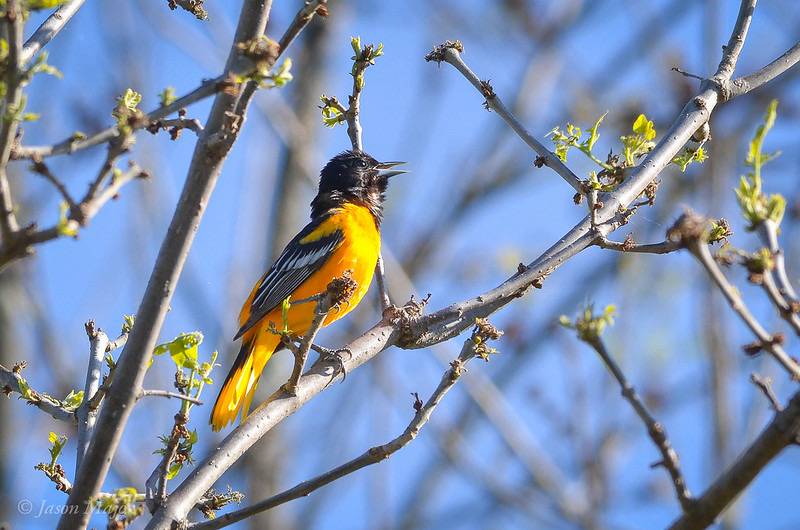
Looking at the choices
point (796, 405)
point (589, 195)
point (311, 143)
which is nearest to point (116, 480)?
point (311, 143)

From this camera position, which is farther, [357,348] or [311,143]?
[311,143]

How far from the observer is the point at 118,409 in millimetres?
2084

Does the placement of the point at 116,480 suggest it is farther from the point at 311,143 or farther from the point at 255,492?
the point at 311,143

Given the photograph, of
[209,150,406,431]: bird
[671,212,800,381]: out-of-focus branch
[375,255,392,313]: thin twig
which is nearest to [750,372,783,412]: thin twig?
[671,212,800,381]: out-of-focus branch

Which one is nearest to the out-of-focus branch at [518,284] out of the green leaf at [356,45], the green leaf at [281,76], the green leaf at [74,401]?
the green leaf at [74,401]

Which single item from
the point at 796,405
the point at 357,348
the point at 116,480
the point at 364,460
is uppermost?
the point at 116,480

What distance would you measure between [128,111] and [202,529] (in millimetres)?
1083

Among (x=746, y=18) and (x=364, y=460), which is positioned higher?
(x=746, y=18)

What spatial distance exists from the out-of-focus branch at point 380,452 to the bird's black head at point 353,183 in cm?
303

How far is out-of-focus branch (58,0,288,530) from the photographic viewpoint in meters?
1.98

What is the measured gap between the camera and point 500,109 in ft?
10.1

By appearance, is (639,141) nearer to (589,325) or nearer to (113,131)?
(589,325)

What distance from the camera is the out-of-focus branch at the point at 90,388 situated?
2.41 m

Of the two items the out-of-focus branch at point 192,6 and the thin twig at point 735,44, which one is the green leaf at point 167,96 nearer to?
the out-of-focus branch at point 192,6
